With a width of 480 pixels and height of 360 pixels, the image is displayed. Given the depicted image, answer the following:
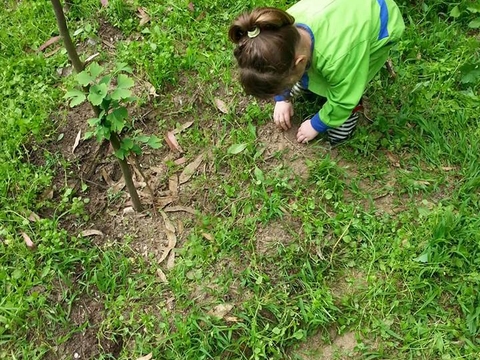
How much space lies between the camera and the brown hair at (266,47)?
227 centimetres

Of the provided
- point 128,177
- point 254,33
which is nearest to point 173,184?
point 128,177

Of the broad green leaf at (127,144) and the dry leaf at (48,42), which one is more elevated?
the broad green leaf at (127,144)

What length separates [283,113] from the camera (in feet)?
9.47

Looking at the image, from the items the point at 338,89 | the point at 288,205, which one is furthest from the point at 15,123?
the point at 338,89

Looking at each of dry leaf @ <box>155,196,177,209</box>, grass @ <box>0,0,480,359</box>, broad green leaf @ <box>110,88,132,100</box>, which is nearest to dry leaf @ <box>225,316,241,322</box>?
grass @ <box>0,0,480,359</box>

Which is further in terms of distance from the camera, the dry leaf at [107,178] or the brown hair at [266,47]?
the dry leaf at [107,178]

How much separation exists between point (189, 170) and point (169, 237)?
1.28ft

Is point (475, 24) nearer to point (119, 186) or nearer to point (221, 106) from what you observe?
point (221, 106)

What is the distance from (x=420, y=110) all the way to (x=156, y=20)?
1676 mm

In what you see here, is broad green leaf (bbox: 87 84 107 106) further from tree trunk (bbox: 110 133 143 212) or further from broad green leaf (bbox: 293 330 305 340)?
broad green leaf (bbox: 293 330 305 340)

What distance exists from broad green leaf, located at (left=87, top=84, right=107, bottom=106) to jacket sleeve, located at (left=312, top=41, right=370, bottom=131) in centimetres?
102

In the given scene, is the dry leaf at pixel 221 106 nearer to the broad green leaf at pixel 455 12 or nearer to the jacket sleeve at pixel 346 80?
the jacket sleeve at pixel 346 80

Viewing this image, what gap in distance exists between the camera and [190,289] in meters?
2.56

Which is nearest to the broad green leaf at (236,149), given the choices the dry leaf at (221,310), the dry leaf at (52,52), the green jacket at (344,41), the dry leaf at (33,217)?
the green jacket at (344,41)
